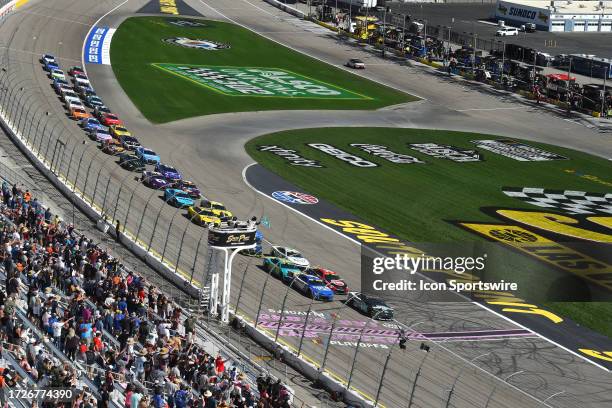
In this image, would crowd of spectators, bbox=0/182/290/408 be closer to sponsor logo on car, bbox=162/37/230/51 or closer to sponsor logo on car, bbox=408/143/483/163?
sponsor logo on car, bbox=408/143/483/163

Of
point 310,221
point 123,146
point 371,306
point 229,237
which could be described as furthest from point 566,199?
point 229,237

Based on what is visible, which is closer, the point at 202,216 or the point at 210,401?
the point at 210,401

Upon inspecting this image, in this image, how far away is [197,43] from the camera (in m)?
126

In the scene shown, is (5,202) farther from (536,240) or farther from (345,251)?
(536,240)

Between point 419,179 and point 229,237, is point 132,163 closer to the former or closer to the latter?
point 419,179

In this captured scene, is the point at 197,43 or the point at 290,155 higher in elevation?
the point at 197,43

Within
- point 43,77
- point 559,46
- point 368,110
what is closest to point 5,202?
point 43,77

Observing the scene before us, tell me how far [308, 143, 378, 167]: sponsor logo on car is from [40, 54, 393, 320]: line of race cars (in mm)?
13976

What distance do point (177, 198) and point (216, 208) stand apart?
2277mm

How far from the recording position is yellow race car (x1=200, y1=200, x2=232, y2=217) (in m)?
63.1

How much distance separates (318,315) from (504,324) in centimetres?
823

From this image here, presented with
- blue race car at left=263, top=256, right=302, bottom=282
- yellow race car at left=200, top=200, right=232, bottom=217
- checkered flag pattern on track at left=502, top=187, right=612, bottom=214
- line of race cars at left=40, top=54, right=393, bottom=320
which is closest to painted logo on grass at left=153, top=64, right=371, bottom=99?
line of race cars at left=40, top=54, right=393, bottom=320

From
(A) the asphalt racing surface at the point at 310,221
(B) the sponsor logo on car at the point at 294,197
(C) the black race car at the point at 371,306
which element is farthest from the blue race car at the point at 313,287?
(B) the sponsor logo on car at the point at 294,197

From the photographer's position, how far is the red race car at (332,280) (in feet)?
175
